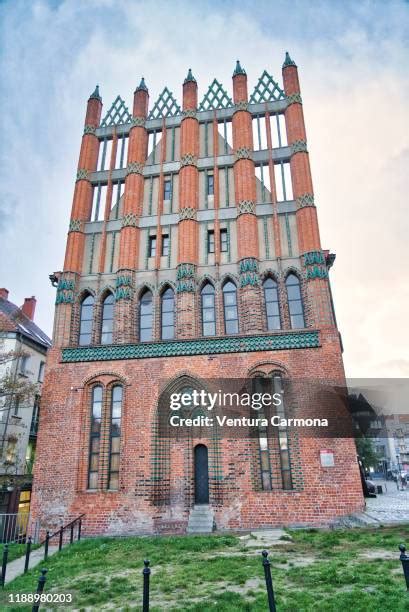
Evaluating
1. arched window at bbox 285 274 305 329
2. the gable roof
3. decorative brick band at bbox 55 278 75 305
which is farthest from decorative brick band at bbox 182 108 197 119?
the gable roof

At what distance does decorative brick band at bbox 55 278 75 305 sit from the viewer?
17594 mm

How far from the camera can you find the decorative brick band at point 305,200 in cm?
1749

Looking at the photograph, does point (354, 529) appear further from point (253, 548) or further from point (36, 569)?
point (36, 569)

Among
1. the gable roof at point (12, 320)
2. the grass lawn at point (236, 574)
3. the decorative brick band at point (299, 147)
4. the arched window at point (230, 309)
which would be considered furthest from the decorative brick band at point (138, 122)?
the grass lawn at point (236, 574)

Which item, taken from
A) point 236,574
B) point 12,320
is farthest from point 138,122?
point 236,574

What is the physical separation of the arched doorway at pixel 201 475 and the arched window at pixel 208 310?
4444mm

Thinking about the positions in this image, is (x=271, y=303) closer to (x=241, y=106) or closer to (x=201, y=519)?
(x=201, y=519)

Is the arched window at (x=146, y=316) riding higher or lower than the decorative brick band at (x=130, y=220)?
lower

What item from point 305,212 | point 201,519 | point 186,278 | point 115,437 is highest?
point 305,212

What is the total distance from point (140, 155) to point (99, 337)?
9201 millimetres

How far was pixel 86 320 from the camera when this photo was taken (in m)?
17.7

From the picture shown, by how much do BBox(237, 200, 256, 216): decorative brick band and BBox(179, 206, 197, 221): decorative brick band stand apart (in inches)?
79.0

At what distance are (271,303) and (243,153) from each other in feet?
24.1

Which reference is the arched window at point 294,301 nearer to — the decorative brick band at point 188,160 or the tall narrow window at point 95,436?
the decorative brick band at point 188,160
